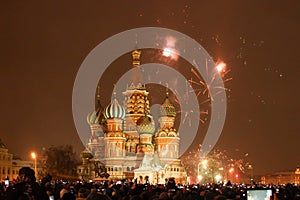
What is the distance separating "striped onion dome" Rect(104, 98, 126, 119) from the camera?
82.4m

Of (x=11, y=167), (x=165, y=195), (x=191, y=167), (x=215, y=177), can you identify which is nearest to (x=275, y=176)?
(x=191, y=167)

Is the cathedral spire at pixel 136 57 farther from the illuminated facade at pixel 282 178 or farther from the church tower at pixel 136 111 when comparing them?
the illuminated facade at pixel 282 178

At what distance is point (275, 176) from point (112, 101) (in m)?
89.2

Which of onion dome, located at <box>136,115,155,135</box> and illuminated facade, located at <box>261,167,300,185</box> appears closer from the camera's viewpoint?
onion dome, located at <box>136,115,155,135</box>

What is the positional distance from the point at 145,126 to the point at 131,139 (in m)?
2.68

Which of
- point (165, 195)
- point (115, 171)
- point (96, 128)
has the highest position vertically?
point (96, 128)

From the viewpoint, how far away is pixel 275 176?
16375cm

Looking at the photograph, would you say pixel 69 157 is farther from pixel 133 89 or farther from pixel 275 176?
pixel 275 176

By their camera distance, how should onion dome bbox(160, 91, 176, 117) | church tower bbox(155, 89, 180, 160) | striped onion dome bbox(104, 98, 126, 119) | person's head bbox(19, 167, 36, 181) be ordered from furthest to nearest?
1. onion dome bbox(160, 91, 176, 117)
2. church tower bbox(155, 89, 180, 160)
3. striped onion dome bbox(104, 98, 126, 119)
4. person's head bbox(19, 167, 36, 181)

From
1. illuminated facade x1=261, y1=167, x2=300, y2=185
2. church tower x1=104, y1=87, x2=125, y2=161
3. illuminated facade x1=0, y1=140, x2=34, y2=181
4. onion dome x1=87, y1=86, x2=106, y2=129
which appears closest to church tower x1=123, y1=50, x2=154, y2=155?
church tower x1=104, y1=87, x2=125, y2=161

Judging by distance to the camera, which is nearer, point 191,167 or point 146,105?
point 146,105

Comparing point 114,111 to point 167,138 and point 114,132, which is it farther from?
point 167,138

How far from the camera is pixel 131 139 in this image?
3263 inches

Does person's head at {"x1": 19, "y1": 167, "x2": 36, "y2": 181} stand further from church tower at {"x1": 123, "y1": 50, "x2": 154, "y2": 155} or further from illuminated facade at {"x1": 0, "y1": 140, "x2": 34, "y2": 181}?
illuminated facade at {"x1": 0, "y1": 140, "x2": 34, "y2": 181}
